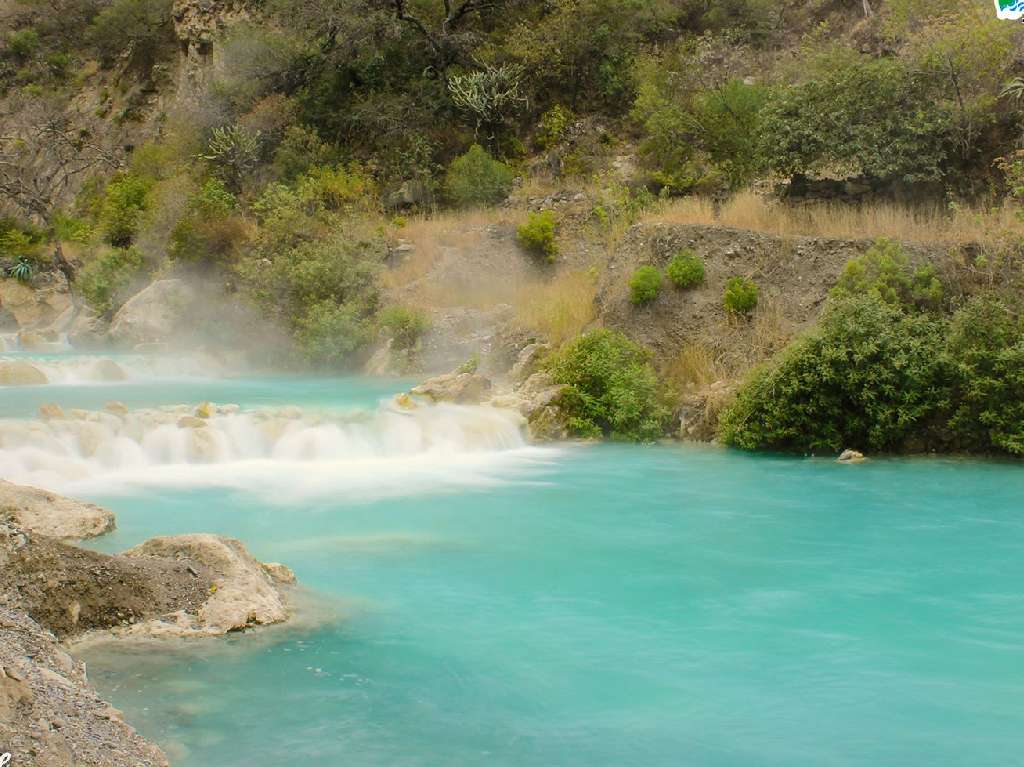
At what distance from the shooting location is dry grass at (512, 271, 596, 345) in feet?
65.4

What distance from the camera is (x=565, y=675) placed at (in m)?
7.53

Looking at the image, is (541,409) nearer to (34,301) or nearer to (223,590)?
(223,590)

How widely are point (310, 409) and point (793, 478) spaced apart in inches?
313

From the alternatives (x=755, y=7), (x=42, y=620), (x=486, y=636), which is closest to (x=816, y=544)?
(x=486, y=636)

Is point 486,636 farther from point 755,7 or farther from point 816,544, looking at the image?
point 755,7

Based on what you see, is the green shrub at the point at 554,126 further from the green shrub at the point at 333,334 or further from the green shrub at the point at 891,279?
the green shrub at the point at 891,279

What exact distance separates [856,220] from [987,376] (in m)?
5.11

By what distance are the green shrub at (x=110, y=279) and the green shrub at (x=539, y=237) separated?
1217 centimetres

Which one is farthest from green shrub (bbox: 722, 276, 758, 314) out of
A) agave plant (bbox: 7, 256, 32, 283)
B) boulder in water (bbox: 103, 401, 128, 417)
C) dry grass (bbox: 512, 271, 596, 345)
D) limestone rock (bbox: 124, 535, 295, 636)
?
agave plant (bbox: 7, 256, 32, 283)

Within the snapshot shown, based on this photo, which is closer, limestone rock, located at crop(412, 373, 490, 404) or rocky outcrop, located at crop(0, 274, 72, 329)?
limestone rock, located at crop(412, 373, 490, 404)

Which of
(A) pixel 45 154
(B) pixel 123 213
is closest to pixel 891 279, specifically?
(B) pixel 123 213

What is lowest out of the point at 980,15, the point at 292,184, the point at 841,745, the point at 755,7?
the point at 841,745

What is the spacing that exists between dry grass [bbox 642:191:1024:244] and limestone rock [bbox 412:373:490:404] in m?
4.92

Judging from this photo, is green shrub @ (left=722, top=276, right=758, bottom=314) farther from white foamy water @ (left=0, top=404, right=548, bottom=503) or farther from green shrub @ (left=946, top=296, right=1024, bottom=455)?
white foamy water @ (left=0, top=404, right=548, bottom=503)
